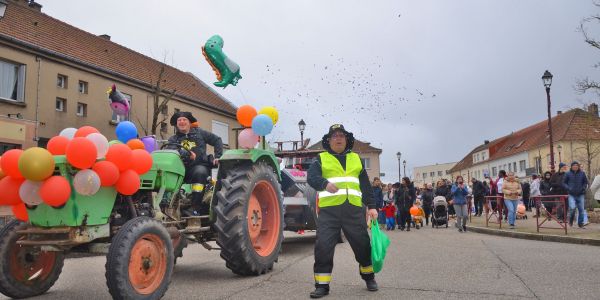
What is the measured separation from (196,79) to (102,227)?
3391 centimetres

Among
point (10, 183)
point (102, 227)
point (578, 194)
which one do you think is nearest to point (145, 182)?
point (102, 227)

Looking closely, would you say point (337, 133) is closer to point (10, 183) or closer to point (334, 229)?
point (334, 229)

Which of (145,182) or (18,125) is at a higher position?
(18,125)

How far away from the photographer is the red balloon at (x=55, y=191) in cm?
439

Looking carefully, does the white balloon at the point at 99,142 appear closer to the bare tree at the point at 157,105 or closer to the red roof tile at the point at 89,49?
the red roof tile at the point at 89,49

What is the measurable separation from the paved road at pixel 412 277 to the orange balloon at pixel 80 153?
1.64 m

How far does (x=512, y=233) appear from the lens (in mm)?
12953

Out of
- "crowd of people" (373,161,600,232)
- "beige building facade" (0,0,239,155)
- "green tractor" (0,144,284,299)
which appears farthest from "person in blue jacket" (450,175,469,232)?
"beige building facade" (0,0,239,155)

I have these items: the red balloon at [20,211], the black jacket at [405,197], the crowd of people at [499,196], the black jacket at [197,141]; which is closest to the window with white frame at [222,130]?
the crowd of people at [499,196]

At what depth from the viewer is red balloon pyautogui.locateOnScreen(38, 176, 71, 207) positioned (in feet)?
14.4

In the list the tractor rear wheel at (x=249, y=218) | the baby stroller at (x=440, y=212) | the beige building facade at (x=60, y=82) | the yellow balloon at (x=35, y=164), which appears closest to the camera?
the yellow balloon at (x=35, y=164)

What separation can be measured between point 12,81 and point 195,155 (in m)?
16.3

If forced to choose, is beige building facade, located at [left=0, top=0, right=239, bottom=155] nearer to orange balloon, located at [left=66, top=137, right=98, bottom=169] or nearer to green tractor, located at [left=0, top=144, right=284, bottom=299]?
green tractor, located at [left=0, top=144, right=284, bottom=299]

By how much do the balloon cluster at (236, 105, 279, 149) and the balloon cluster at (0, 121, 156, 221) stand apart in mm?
2050
